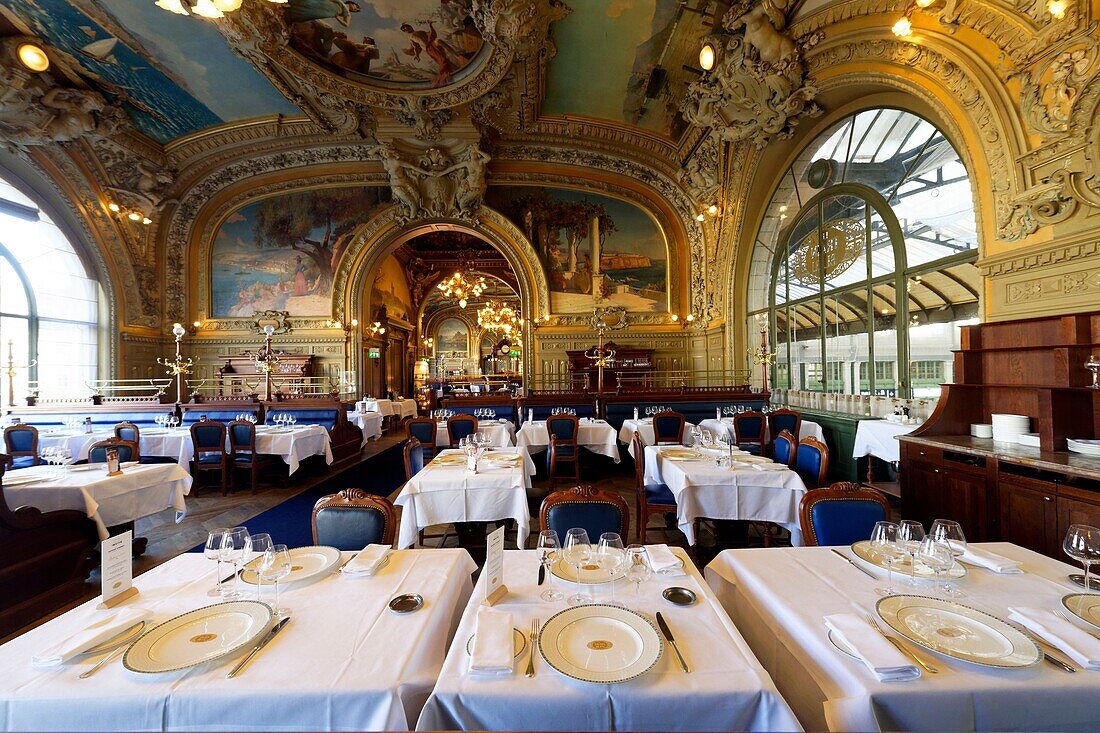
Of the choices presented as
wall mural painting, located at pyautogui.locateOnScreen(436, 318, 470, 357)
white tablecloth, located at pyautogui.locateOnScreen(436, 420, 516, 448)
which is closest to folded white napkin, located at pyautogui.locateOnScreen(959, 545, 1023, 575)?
white tablecloth, located at pyautogui.locateOnScreen(436, 420, 516, 448)

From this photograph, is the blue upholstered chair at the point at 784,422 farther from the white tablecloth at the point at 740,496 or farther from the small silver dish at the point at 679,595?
the small silver dish at the point at 679,595

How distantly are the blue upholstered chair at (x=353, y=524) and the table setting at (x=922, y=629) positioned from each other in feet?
5.48

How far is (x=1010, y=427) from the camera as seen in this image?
3.54 m

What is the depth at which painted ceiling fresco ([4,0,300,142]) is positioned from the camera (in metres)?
7.93

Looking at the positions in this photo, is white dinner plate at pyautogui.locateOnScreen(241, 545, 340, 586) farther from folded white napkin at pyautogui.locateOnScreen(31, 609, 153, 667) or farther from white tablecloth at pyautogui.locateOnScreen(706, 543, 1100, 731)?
white tablecloth at pyautogui.locateOnScreen(706, 543, 1100, 731)

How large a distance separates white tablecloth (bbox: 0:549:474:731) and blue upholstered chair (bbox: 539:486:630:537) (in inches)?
35.9

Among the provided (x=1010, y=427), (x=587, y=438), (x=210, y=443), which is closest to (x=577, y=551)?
(x=1010, y=427)

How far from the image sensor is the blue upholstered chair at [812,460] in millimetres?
3488

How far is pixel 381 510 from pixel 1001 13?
6858 mm

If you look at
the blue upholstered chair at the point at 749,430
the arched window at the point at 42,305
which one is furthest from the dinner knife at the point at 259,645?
the arched window at the point at 42,305

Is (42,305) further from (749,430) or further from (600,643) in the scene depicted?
(749,430)

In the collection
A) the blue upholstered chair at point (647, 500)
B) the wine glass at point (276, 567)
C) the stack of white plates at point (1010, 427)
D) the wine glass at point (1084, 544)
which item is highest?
the stack of white plates at point (1010, 427)

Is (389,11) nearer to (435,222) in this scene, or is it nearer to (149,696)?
(435,222)

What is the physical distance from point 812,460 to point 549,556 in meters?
3.09
